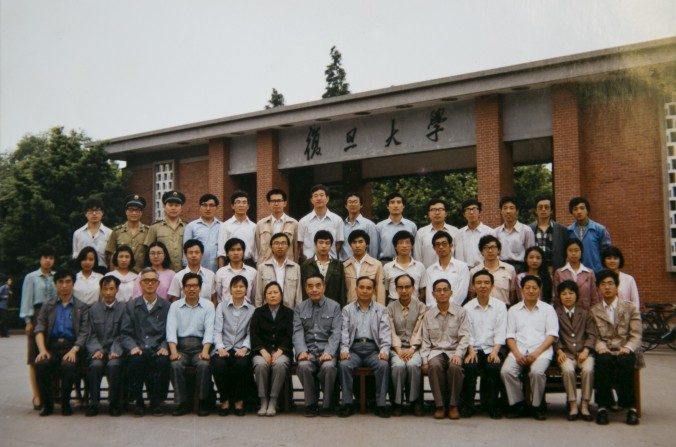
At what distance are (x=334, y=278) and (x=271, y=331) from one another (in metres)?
0.93

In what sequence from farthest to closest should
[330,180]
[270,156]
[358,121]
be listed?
1. [330,180]
2. [270,156]
3. [358,121]

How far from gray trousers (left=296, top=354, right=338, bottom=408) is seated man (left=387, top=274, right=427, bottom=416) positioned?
59 centimetres

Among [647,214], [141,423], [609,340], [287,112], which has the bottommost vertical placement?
[141,423]

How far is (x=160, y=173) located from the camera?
21719mm

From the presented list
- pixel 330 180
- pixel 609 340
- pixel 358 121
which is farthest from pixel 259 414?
pixel 330 180

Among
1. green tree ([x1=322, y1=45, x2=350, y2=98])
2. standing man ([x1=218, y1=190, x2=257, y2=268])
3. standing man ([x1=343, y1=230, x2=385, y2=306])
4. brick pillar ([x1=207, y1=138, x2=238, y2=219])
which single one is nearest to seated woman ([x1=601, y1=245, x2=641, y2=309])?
standing man ([x1=343, y1=230, x2=385, y2=306])

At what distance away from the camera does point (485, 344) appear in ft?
21.8

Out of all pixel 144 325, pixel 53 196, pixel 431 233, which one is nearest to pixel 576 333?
pixel 431 233

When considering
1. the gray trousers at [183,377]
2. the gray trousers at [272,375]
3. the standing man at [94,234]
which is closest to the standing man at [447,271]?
the gray trousers at [272,375]

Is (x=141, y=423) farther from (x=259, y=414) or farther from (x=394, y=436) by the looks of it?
(x=394, y=436)

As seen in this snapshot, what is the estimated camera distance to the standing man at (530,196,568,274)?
750 cm

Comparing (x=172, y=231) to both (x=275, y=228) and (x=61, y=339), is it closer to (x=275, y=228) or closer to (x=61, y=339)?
(x=275, y=228)

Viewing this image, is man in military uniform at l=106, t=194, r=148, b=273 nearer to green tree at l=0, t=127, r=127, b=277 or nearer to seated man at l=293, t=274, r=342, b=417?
seated man at l=293, t=274, r=342, b=417

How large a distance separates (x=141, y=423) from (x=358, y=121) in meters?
12.1
